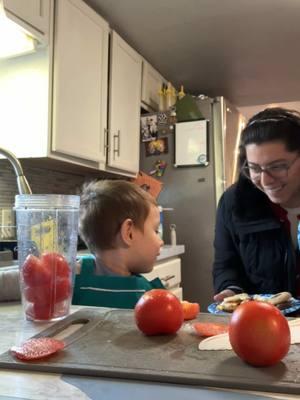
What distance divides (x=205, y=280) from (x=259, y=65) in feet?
4.71

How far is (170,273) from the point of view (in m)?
2.39

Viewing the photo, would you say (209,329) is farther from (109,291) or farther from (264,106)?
(264,106)

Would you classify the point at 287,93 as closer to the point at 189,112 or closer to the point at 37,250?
the point at 189,112

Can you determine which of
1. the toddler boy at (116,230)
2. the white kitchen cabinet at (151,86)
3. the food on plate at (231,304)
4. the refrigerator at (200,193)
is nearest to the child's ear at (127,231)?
the toddler boy at (116,230)

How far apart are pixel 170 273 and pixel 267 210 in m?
1.13

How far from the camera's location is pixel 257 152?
131cm

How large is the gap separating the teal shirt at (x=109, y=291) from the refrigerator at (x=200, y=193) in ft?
5.55

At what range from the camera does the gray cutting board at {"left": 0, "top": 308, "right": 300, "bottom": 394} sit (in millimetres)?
478

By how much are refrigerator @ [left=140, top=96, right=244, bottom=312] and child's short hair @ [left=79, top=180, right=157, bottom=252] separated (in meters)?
1.54

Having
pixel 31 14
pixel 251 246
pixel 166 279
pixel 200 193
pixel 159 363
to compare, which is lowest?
pixel 166 279

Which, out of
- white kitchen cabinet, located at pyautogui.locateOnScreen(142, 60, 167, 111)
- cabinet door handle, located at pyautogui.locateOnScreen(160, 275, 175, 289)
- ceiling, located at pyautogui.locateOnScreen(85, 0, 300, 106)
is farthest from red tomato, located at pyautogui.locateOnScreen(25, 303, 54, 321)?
white kitchen cabinet, located at pyautogui.locateOnScreen(142, 60, 167, 111)

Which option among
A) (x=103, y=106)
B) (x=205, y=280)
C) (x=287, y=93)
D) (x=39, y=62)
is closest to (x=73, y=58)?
(x=39, y=62)

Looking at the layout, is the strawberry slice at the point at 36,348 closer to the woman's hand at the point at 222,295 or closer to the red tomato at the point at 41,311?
the red tomato at the point at 41,311

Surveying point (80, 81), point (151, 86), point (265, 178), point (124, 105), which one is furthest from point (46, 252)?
point (151, 86)
